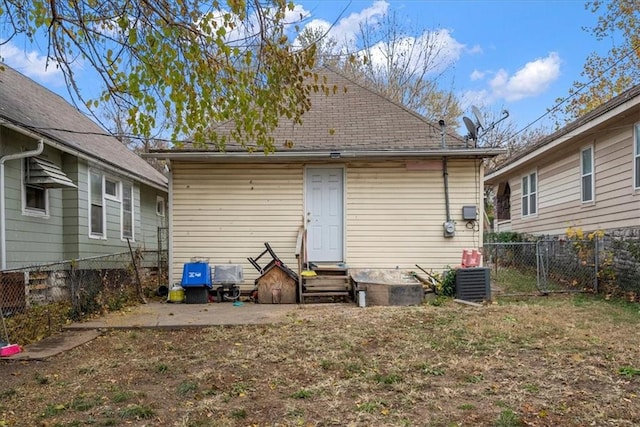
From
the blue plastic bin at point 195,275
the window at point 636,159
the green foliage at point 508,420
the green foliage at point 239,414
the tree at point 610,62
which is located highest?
the tree at point 610,62

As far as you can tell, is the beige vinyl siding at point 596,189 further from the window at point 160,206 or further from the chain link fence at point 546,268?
the window at point 160,206

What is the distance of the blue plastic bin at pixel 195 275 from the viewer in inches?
325

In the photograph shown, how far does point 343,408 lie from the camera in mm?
3354

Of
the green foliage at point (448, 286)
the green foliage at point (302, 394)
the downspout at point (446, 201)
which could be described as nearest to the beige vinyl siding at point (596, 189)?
the downspout at point (446, 201)

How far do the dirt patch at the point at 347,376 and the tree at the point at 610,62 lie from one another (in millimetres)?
17616

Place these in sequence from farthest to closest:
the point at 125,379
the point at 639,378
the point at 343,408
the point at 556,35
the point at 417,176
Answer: the point at 556,35
the point at 417,176
the point at 125,379
the point at 639,378
the point at 343,408

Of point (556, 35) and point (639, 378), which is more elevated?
Answer: point (556, 35)

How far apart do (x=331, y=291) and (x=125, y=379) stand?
186 inches

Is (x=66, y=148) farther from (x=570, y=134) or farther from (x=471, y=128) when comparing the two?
(x=570, y=134)

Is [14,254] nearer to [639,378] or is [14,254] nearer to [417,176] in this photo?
[417,176]

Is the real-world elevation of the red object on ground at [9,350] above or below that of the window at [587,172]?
below

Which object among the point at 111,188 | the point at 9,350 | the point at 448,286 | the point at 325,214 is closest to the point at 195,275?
the point at 325,214

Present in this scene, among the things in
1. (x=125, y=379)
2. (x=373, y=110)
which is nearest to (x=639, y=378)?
(x=125, y=379)

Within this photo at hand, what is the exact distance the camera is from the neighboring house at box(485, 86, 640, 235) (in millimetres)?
8906
